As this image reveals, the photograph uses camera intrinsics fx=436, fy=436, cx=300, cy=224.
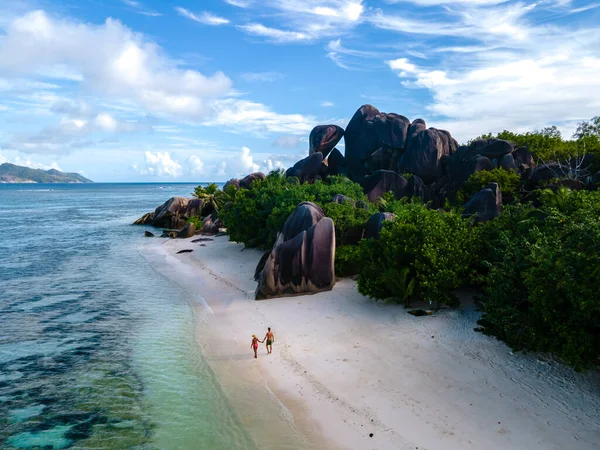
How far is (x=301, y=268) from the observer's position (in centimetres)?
2519

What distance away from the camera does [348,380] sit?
15.5 metres

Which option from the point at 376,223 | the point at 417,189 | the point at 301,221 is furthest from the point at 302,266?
the point at 417,189

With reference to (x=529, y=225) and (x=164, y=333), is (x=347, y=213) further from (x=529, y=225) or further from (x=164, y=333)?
(x=164, y=333)

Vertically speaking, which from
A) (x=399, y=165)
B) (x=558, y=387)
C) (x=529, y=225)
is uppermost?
(x=399, y=165)

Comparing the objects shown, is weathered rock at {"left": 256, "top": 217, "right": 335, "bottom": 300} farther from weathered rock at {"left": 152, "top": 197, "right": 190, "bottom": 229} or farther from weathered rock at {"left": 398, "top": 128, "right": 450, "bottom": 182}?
weathered rock at {"left": 152, "top": 197, "right": 190, "bottom": 229}

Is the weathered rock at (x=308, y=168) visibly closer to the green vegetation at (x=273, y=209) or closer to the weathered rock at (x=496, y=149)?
the green vegetation at (x=273, y=209)

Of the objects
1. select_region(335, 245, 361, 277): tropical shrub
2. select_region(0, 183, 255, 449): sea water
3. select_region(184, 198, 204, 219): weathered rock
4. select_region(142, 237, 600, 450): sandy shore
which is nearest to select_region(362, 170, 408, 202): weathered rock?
select_region(335, 245, 361, 277): tropical shrub

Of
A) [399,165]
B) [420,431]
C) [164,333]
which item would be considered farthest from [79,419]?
[399,165]

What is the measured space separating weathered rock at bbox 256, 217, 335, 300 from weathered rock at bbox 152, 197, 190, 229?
41110 mm

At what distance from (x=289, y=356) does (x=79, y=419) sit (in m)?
7.70

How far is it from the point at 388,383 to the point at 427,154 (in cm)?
4250

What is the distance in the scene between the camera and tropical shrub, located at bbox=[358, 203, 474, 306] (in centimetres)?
2006

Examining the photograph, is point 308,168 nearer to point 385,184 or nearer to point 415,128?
point 385,184

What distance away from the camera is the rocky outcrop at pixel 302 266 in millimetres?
25125
